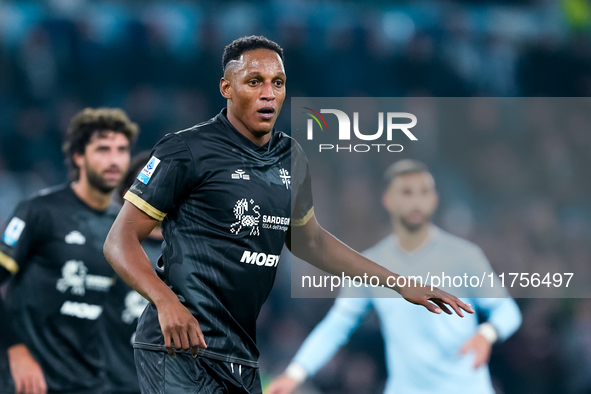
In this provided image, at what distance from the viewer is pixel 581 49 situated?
38.6ft

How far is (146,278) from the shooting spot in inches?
114

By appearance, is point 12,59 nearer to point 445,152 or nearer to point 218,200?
point 445,152

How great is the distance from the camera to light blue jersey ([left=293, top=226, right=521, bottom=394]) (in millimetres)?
6133

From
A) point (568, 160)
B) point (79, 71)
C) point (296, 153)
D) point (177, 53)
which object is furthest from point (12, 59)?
point (296, 153)

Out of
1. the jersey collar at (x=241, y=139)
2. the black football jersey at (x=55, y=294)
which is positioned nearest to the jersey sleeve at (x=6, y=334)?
the black football jersey at (x=55, y=294)

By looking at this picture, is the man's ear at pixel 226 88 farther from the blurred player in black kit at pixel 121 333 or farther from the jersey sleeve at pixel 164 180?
the blurred player in black kit at pixel 121 333

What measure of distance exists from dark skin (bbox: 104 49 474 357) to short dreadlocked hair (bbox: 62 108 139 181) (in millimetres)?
2695

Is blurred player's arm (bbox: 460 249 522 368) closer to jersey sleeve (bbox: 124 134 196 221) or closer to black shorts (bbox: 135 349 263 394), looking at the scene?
black shorts (bbox: 135 349 263 394)

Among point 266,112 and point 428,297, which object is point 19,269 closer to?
point 266,112

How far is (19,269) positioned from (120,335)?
922 millimetres

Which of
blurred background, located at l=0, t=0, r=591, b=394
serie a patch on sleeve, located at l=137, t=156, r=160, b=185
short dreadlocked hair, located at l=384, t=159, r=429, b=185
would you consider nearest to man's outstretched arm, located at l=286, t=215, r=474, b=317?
serie a patch on sleeve, located at l=137, t=156, r=160, b=185

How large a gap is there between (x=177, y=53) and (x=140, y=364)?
30.5ft

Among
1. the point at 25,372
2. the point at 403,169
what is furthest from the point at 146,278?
the point at 403,169

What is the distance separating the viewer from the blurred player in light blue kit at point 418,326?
6.10 metres
